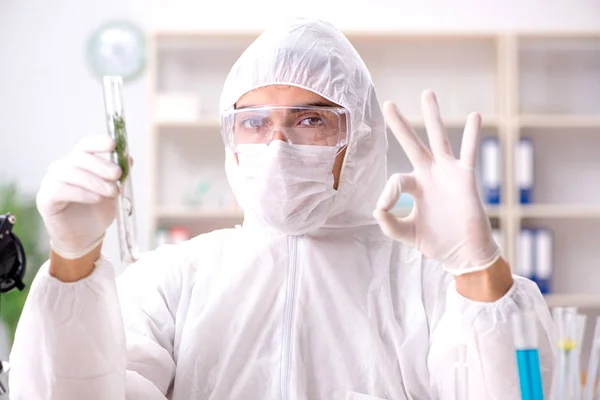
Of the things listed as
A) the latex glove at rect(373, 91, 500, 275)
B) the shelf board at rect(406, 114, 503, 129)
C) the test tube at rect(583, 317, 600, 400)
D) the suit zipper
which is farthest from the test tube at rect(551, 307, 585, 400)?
the shelf board at rect(406, 114, 503, 129)

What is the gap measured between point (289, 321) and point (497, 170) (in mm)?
2590

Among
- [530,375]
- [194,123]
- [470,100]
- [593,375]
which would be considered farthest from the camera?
[470,100]

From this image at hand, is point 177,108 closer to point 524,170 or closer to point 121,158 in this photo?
point 524,170

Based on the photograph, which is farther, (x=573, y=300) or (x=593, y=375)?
(x=573, y=300)

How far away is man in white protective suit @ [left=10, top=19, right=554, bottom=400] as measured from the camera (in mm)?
1255

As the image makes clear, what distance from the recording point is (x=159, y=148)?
14.1 ft

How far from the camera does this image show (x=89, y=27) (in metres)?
4.33

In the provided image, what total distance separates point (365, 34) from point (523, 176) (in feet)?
3.37

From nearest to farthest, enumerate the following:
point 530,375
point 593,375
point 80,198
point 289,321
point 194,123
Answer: point 530,375
point 593,375
point 80,198
point 289,321
point 194,123

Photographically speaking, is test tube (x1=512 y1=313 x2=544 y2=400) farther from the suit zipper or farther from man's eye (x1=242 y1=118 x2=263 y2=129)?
man's eye (x1=242 y1=118 x2=263 y2=129)

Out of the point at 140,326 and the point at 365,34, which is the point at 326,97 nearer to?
the point at 140,326

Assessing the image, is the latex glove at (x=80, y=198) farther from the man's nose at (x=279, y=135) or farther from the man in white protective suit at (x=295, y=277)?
the man's nose at (x=279, y=135)

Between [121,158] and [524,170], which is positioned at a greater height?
[121,158]

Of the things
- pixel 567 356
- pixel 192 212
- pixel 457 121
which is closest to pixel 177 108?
pixel 192 212
